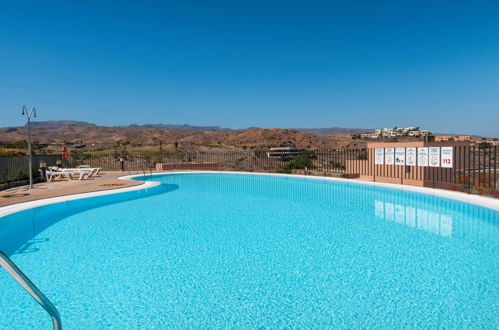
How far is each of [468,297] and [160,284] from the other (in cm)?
396

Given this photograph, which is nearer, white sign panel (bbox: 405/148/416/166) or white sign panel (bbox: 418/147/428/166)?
white sign panel (bbox: 418/147/428/166)

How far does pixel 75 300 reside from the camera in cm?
398

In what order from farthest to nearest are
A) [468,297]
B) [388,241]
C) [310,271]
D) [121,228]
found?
[121,228], [388,241], [310,271], [468,297]

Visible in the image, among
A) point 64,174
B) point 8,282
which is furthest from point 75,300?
point 64,174

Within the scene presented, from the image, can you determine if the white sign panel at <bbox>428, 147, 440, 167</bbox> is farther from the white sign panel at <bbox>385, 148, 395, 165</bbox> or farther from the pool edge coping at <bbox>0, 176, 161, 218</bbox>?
the pool edge coping at <bbox>0, 176, 161, 218</bbox>

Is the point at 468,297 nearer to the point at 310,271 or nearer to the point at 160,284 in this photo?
the point at 310,271

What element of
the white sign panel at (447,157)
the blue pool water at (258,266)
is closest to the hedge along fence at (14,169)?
the blue pool water at (258,266)

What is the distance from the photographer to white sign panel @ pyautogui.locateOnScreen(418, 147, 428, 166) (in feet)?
38.6

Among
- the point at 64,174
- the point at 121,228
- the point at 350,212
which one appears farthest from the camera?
the point at 64,174

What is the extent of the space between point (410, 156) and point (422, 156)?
0.56m

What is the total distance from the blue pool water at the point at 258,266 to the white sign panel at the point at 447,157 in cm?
169

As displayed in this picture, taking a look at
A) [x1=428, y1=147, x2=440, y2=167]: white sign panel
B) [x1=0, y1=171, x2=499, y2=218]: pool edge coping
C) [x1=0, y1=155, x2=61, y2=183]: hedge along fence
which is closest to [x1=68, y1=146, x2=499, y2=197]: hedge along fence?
[x1=0, y1=171, x2=499, y2=218]: pool edge coping

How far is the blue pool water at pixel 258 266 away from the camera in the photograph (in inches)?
142

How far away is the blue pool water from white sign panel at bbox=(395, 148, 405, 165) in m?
3.23
